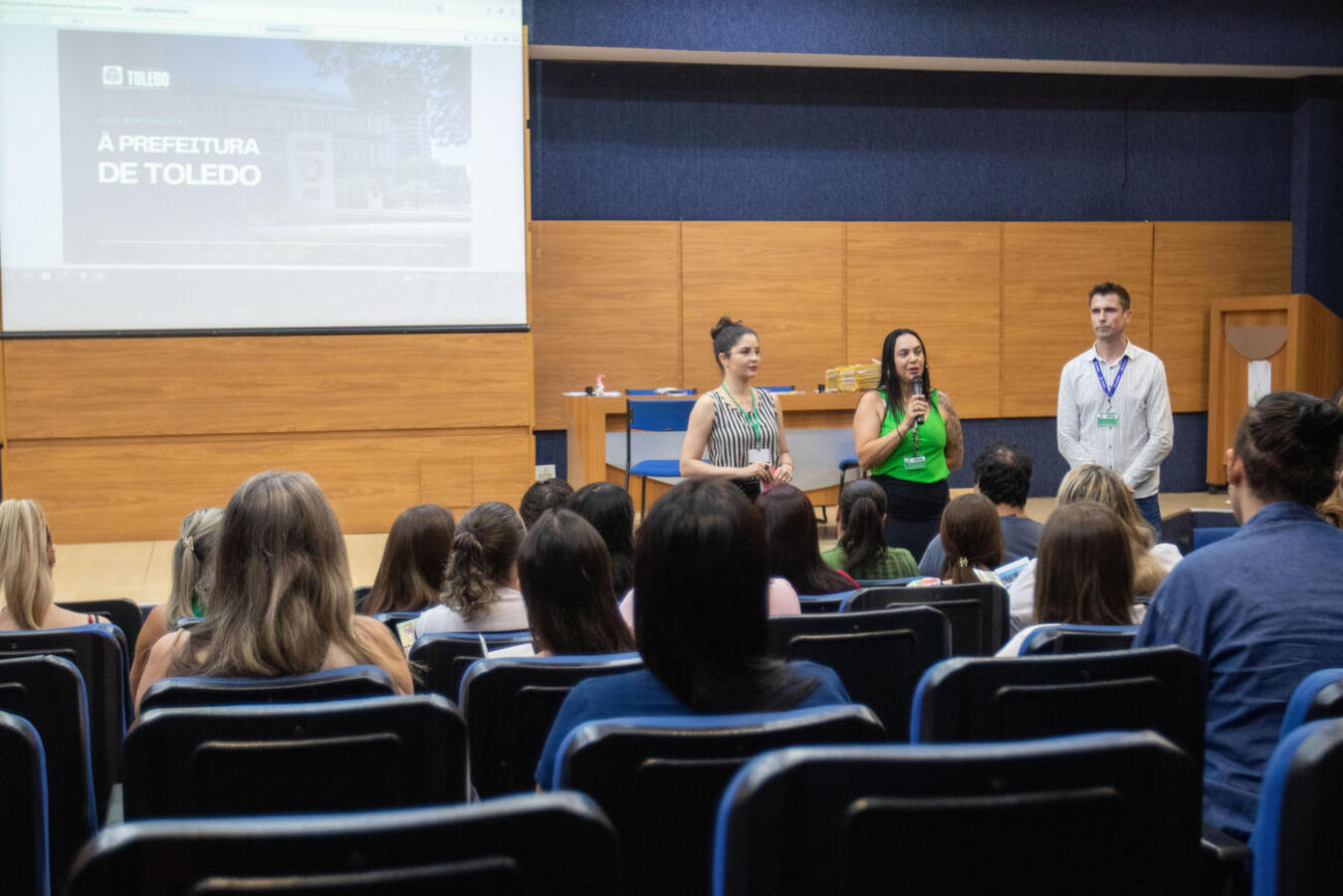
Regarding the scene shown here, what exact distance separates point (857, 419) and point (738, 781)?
393 cm

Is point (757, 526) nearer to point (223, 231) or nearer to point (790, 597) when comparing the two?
point (790, 597)

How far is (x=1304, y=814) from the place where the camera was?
1194 millimetres

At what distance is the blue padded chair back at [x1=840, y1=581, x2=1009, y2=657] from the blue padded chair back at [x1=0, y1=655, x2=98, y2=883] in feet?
5.42

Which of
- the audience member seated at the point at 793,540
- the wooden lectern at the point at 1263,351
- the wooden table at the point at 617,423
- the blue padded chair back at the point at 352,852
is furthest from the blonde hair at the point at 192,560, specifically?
the wooden lectern at the point at 1263,351

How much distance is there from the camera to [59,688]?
6.66 feet

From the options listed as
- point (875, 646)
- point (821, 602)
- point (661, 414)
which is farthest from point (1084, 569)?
point (661, 414)

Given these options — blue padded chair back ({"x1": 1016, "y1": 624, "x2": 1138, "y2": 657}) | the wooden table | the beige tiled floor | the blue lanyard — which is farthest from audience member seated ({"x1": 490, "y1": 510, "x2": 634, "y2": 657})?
the wooden table

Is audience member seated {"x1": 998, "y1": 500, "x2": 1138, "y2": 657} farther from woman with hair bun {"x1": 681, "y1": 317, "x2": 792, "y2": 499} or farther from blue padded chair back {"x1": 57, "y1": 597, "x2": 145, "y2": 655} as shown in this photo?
blue padded chair back {"x1": 57, "y1": 597, "x2": 145, "y2": 655}

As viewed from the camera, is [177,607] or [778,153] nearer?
[177,607]

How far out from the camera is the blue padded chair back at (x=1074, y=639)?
2189mm

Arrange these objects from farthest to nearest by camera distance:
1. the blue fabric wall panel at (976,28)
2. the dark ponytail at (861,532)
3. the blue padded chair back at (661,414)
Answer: the blue fabric wall panel at (976,28) < the blue padded chair back at (661,414) < the dark ponytail at (861,532)

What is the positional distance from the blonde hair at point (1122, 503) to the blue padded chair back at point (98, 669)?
2.21 m

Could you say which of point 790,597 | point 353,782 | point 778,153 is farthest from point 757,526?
point 778,153

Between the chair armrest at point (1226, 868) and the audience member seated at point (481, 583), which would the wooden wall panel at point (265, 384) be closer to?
the audience member seated at point (481, 583)
